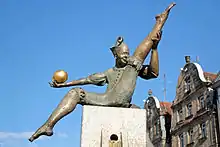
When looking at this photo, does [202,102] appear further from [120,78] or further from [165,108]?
[120,78]

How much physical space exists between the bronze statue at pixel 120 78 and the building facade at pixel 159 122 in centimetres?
2624

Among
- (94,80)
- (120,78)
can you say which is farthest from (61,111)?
(120,78)

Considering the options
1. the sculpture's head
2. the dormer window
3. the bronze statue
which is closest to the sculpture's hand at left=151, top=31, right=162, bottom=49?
the bronze statue

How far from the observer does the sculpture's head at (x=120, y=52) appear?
5262 mm

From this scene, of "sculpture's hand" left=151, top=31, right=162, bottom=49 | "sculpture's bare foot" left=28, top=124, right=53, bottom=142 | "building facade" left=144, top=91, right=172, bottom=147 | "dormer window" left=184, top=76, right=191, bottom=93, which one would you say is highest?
"dormer window" left=184, top=76, right=191, bottom=93

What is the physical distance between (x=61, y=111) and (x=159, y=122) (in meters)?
27.4

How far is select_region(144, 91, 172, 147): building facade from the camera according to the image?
31.0 m

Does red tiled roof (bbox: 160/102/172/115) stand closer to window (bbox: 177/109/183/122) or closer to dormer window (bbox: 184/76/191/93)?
window (bbox: 177/109/183/122)

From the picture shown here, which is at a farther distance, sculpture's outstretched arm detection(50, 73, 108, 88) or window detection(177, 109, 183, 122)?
window detection(177, 109, 183, 122)

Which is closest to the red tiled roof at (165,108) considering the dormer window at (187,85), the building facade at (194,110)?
the building facade at (194,110)

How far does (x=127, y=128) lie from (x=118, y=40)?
1.23 metres

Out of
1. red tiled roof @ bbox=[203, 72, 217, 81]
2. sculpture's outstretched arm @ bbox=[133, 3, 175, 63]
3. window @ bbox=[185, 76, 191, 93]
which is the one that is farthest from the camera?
window @ bbox=[185, 76, 191, 93]

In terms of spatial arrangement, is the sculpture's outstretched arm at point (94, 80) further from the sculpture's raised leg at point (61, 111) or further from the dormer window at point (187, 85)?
the dormer window at point (187, 85)

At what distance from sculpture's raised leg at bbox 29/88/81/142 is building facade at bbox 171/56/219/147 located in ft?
68.6
